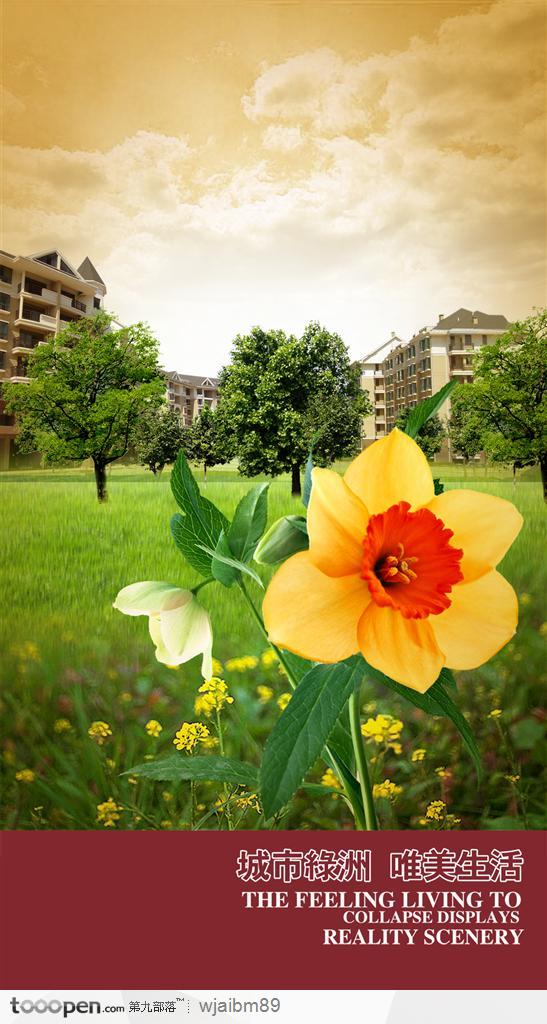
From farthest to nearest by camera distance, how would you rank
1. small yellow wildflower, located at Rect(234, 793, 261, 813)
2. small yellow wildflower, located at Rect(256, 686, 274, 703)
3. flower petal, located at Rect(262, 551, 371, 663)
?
small yellow wildflower, located at Rect(256, 686, 274, 703) → small yellow wildflower, located at Rect(234, 793, 261, 813) → flower petal, located at Rect(262, 551, 371, 663)

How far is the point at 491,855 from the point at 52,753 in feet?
2.88

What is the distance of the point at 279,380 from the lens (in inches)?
66.9

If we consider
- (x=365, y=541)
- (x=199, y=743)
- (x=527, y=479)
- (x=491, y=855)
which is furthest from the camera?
(x=527, y=479)

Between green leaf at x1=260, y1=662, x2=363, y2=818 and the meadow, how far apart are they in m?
0.52

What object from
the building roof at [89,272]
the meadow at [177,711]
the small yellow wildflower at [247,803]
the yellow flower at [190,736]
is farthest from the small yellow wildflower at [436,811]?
the building roof at [89,272]

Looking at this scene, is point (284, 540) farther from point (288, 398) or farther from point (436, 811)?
point (288, 398)

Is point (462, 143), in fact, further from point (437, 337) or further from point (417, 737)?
point (417, 737)

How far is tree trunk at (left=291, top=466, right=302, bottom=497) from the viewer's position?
1.33 metres

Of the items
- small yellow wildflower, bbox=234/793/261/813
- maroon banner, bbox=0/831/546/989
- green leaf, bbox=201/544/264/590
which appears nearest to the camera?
green leaf, bbox=201/544/264/590

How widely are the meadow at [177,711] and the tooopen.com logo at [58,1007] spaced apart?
0.28 meters

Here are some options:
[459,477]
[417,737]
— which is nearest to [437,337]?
[459,477]

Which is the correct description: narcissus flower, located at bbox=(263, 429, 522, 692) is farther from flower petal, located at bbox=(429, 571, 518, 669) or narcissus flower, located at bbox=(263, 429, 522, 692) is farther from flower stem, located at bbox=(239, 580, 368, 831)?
flower stem, located at bbox=(239, 580, 368, 831)

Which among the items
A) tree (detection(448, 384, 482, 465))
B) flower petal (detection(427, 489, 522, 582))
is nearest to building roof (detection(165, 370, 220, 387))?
tree (detection(448, 384, 482, 465))

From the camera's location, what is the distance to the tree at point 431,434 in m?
1.40
